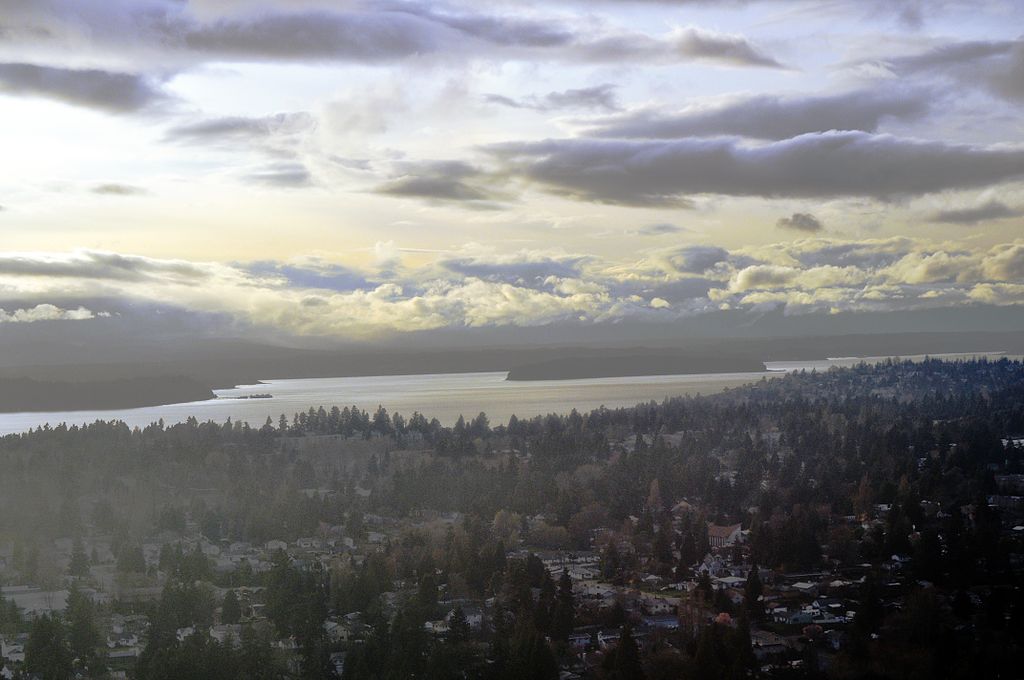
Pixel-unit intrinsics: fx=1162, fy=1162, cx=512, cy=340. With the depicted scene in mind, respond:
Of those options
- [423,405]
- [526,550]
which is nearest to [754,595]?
[526,550]

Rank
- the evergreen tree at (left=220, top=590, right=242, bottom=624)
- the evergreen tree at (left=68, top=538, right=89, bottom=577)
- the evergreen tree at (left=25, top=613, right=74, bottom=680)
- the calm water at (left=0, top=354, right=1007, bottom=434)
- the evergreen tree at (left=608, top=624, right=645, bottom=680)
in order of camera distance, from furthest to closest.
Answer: the calm water at (left=0, top=354, right=1007, bottom=434)
the evergreen tree at (left=68, top=538, right=89, bottom=577)
the evergreen tree at (left=220, top=590, right=242, bottom=624)
the evergreen tree at (left=25, top=613, right=74, bottom=680)
the evergreen tree at (left=608, top=624, right=645, bottom=680)

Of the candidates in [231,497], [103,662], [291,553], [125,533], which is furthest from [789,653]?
[231,497]

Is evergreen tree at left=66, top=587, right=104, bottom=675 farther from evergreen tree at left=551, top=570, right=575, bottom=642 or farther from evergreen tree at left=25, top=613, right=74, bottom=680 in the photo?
evergreen tree at left=551, top=570, right=575, bottom=642

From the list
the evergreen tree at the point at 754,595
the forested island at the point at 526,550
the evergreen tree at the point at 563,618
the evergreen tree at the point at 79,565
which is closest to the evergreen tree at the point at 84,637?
the forested island at the point at 526,550

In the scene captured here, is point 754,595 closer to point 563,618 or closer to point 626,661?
point 563,618

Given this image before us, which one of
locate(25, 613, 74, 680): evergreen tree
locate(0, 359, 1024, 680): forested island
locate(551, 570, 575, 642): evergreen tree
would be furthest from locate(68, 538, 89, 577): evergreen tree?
locate(551, 570, 575, 642): evergreen tree

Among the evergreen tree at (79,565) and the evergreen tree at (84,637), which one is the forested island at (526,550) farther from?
the evergreen tree at (79,565)

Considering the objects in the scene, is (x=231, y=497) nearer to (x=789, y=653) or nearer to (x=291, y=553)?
(x=291, y=553)

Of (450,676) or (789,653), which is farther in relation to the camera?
(789,653)
